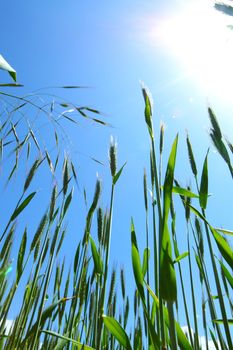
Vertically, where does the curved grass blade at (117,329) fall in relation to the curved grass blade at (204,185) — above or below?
below

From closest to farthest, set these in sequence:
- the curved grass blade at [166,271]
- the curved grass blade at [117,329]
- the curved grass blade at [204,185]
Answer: the curved grass blade at [166,271] < the curved grass blade at [117,329] < the curved grass blade at [204,185]

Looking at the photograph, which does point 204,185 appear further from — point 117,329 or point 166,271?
point 117,329

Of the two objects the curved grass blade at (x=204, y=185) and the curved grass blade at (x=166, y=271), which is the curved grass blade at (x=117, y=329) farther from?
the curved grass blade at (x=204, y=185)

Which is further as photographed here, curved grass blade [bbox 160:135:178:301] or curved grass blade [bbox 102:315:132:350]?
curved grass blade [bbox 102:315:132:350]

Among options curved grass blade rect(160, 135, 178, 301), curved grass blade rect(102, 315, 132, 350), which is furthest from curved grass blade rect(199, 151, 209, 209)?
curved grass blade rect(102, 315, 132, 350)

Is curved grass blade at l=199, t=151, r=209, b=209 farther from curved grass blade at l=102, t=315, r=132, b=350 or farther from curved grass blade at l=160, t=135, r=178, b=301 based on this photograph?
curved grass blade at l=102, t=315, r=132, b=350

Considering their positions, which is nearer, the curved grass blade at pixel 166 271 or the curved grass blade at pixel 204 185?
the curved grass blade at pixel 166 271

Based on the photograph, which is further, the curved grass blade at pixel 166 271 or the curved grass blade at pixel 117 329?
the curved grass blade at pixel 117 329

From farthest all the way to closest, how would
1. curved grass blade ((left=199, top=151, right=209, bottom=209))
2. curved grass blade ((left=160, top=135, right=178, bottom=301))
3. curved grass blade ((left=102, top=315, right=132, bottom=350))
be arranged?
curved grass blade ((left=199, top=151, right=209, bottom=209))
curved grass blade ((left=102, top=315, right=132, bottom=350))
curved grass blade ((left=160, top=135, right=178, bottom=301))

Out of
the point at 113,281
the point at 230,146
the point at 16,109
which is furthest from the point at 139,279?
the point at 113,281

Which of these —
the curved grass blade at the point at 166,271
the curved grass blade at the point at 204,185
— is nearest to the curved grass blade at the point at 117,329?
the curved grass blade at the point at 166,271

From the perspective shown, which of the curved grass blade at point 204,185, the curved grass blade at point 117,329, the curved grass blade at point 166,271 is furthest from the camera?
the curved grass blade at point 204,185

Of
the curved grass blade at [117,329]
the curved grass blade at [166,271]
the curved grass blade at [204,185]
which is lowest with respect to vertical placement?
the curved grass blade at [117,329]

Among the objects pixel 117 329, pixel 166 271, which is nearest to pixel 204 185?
pixel 166 271
